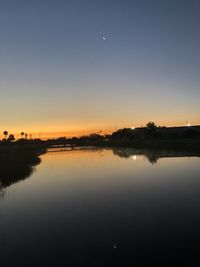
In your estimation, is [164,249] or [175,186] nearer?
[164,249]

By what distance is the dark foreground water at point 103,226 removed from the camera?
521 inches

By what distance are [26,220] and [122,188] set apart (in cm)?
1235

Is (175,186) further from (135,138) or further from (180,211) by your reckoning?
(135,138)

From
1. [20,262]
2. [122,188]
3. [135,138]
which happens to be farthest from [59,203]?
[135,138]

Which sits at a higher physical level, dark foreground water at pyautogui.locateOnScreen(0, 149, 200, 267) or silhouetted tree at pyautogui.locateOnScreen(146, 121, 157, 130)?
silhouetted tree at pyautogui.locateOnScreen(146, 121, 157, 130)

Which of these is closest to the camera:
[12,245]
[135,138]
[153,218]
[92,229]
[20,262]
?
[20,262]

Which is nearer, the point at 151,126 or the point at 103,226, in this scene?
the point at 103,226

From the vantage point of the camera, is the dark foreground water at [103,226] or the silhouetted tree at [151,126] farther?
the silhouetted tree at [151,126]

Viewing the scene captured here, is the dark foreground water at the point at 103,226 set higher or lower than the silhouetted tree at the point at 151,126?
lower

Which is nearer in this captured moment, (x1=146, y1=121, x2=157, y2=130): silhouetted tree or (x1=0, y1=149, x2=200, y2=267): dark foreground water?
(x1=0, y1=149, x2=200, y2=267): dark foreground water

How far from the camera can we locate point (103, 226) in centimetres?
1769

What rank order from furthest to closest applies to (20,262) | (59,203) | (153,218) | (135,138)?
(135,138), (59,203), (153,218), (20,262)

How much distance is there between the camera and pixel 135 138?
17538cm

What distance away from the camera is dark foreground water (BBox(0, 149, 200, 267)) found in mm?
13234
